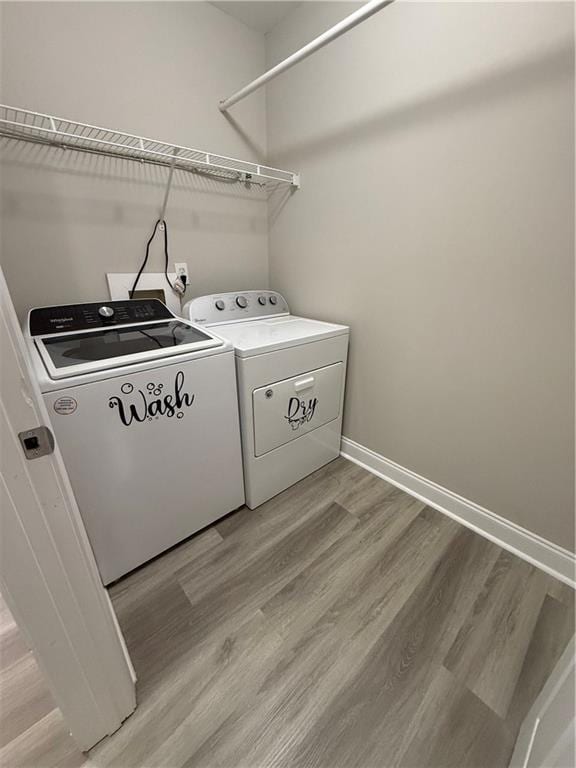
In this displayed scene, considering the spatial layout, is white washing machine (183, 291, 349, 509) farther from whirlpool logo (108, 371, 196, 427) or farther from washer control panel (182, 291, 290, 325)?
whirlpool logo (108, 371, 196, 427)

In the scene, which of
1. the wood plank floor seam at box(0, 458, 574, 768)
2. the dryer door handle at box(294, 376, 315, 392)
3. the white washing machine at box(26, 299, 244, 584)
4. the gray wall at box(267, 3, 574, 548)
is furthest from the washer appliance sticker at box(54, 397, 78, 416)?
the gray wall at box(267, 3, 574, 548)

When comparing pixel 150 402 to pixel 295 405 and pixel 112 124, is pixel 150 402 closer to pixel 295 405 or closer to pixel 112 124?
pixel 295 405

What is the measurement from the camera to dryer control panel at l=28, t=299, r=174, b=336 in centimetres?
132

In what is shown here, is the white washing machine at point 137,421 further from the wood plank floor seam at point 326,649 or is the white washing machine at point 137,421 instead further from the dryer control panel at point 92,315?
the wood plank floor seam at point 326,649

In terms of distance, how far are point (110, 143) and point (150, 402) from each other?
110 cm

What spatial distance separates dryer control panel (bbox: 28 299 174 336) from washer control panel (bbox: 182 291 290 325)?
0.15 metres

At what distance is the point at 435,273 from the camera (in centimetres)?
136

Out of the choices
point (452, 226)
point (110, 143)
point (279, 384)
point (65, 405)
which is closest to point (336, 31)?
point (452, 226)

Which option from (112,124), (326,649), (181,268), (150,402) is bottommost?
(326,649)

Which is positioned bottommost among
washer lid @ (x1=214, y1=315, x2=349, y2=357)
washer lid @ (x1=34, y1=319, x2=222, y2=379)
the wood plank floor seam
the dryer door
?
the wood plank floor seam

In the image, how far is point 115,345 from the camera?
1232mm

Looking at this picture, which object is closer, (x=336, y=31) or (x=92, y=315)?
(x=336, y=31)

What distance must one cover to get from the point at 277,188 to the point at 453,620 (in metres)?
2.32

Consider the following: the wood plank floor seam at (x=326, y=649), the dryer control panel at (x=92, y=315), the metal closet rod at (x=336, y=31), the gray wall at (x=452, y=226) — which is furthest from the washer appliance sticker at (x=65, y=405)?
the metal closet rod at (x=336, y=31)
